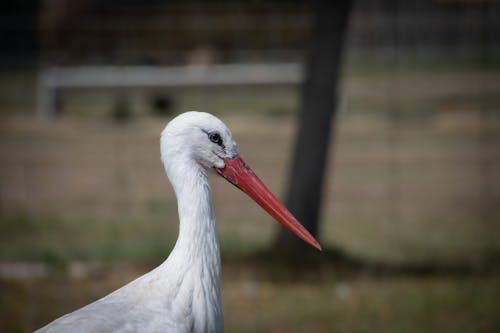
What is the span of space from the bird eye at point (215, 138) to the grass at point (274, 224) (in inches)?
107

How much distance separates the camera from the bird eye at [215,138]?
4.52 metres

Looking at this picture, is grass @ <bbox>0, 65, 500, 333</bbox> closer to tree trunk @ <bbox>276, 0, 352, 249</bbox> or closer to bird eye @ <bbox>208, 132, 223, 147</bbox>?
tree trunk @ <bbox>276, 0, 352, 249</bbox>

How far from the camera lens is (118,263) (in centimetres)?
918

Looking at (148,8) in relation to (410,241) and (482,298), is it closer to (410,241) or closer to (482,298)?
(410,241)

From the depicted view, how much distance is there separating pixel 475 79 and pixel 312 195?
1618 centimetres

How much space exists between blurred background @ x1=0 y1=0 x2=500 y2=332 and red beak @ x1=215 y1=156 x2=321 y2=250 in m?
2.44

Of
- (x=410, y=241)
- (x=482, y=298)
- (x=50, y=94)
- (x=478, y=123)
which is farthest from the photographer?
(x=50, y=94)

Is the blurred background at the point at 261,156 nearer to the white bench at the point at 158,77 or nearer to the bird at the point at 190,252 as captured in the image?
the white bench at the point at 158,77

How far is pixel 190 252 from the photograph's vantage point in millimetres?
4395

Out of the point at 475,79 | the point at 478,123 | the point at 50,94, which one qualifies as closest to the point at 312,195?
the point at 478,123

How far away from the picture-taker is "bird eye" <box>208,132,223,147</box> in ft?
14.8

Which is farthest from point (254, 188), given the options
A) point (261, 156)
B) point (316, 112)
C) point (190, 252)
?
point (261, 156)

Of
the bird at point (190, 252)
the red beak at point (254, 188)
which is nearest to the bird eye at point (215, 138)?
the bird at point (190, 252)

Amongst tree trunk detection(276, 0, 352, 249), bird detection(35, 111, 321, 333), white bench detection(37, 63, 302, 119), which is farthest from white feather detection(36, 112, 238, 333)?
white bench detection(37, 63, 302, 119)
